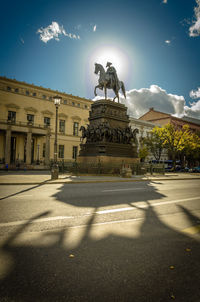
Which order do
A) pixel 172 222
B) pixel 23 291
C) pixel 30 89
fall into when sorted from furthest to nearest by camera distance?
pixel 30 89, pixel 172 222, pixel 23 291

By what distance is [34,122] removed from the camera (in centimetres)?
4431

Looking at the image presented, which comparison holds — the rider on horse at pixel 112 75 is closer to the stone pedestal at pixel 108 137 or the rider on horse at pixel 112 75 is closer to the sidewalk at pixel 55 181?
the stone pedestal at pixel 108 137

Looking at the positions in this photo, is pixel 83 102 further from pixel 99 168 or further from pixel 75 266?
pixel 75 266

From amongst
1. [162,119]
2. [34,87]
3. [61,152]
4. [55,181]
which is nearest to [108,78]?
[55,181]

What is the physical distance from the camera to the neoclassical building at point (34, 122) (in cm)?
3779

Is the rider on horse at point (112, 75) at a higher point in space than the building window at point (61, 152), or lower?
higher

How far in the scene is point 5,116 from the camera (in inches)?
1604

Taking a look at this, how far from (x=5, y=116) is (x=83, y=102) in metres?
19.9

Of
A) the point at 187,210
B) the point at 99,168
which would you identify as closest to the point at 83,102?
the point at 99,168

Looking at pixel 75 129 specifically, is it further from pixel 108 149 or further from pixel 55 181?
pixel 55 181

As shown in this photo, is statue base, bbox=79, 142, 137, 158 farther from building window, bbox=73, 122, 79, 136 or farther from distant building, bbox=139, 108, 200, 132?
distant building, bbox=139, 108, 200, 132

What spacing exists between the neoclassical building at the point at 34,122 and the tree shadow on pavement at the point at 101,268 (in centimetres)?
3304

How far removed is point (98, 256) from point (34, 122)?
146 feet

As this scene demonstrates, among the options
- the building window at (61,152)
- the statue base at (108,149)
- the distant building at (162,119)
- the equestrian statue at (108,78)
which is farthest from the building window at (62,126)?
the distant building at (162,119)
